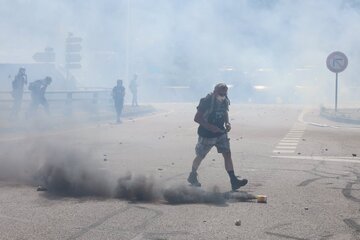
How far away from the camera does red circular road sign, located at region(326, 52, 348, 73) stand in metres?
23.4

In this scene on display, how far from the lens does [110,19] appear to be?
30578 mm

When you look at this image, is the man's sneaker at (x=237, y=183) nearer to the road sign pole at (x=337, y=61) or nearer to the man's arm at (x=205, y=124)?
the man's arm at (x=205, y=124)

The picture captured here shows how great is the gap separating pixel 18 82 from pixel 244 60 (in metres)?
25.7

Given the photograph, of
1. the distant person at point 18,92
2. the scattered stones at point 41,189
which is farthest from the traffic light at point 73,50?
the scattered stones at point 41,189

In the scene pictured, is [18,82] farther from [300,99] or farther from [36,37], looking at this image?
[300,99]

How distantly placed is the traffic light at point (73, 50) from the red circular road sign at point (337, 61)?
11.4 meters

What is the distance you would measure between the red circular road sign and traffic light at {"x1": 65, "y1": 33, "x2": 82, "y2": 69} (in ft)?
37.4

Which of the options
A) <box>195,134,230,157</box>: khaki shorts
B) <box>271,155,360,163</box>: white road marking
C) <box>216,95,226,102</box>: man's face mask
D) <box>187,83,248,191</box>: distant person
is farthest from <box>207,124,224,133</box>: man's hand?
<box>271,155,360,163</box>: white road marking

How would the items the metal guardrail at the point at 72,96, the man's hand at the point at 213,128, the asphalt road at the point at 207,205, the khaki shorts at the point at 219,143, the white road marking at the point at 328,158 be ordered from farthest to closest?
the metal guardrail at the point at 72,96 → the white road marking at the point at 328,158 → the khaki shorts at the point at 219,143 → the man's hand at the point at 213,128 → the asphalt road at the point at 207,205

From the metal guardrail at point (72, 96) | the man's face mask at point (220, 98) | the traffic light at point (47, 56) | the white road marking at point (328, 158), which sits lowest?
the white road marking at point (328, 158)

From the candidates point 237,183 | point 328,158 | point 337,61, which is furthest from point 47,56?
point 237,183

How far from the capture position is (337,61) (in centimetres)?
2358

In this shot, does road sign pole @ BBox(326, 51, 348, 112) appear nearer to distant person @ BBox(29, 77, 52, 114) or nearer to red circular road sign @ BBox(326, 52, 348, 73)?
red circular road sign @ BBox(326, 52, 348, 73)

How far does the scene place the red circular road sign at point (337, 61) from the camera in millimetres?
23438
